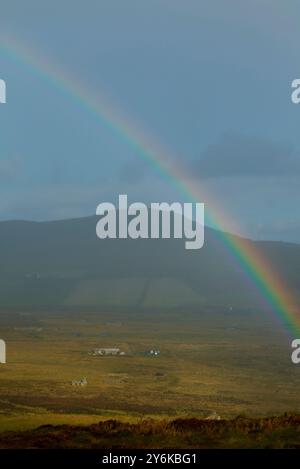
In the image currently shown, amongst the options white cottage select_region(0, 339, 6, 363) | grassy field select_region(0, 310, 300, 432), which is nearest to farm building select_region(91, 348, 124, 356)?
grassy field select_region(0, 310, 300, 432)

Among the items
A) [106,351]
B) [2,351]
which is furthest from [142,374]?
[2,351]

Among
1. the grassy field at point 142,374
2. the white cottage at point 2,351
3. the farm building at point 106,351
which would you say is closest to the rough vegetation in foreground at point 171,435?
the grassy field at point 142,374

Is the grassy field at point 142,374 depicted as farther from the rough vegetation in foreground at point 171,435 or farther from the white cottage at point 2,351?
the rough vegetation in foreground at point 171,435

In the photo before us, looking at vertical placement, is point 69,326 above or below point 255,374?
above

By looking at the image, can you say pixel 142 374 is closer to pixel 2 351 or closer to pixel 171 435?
pixel 2 351

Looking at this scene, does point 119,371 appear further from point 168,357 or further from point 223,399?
point 223,399
